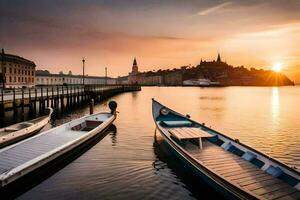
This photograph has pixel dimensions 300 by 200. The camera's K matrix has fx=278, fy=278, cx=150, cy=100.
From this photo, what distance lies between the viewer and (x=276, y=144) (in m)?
21.1

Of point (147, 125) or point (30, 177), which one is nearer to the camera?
point (30, 177)

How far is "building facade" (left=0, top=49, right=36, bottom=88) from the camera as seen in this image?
77556 millimetres

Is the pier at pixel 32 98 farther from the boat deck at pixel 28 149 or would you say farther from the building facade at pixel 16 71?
the building facade at pixel 16 71

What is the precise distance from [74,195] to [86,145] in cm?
736

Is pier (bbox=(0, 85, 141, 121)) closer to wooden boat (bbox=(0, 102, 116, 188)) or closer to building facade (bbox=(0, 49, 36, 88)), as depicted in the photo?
wooden boat (bbox=(0, 102, 116, 188))

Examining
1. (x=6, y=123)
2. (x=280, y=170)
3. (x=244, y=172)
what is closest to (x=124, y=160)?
(x=244, y=172)

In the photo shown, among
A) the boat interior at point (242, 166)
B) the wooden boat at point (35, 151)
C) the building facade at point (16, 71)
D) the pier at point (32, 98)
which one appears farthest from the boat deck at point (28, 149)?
the building facade at point (16, 71)

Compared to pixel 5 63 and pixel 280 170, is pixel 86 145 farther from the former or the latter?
pixel 5 63

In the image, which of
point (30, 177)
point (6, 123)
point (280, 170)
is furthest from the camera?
point (6, 123)

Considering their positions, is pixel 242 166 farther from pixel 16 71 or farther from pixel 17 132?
pixel 16 71

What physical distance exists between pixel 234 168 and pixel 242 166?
0.42 m

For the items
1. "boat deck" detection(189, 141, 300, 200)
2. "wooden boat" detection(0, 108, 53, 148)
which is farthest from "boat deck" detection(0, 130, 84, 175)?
"boat deck" detection(189, 141, 300, 200)

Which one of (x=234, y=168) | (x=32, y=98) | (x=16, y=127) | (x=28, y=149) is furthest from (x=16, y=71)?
(x=234, y=168)

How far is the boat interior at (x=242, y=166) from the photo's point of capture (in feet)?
29.0
